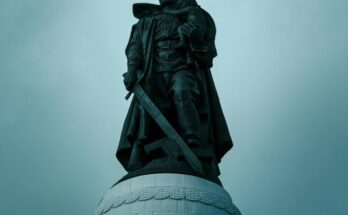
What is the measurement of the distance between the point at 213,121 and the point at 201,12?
2.58 metres

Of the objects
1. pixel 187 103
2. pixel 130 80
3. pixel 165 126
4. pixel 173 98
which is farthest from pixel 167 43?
pixel 165 126

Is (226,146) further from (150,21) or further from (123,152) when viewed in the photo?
(150,21)

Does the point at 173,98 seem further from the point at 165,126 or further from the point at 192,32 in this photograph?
the point at 192,32

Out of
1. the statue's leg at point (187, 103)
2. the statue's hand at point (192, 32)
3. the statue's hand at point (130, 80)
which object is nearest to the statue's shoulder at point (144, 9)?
the statue's hand at point (192, 32)

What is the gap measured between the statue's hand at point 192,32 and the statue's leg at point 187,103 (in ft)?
2.41

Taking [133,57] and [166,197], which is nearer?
[166,197]

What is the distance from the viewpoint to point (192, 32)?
13875 millimetres

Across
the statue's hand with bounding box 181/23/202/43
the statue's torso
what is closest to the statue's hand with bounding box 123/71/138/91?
the statue's torso

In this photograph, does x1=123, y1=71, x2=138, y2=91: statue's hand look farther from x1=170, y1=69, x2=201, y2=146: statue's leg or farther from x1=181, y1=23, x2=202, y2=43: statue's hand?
x1=181, y1=23, x2=202, y2=43: statue's hand

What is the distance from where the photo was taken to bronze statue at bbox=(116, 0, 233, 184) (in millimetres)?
12820

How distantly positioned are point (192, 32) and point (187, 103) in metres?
1.70

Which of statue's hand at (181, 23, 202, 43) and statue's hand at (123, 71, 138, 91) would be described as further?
statue's hand at (181, 23, 202, 43)

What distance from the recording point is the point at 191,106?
13203 millimetres

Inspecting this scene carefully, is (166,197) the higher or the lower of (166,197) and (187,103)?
the lower
